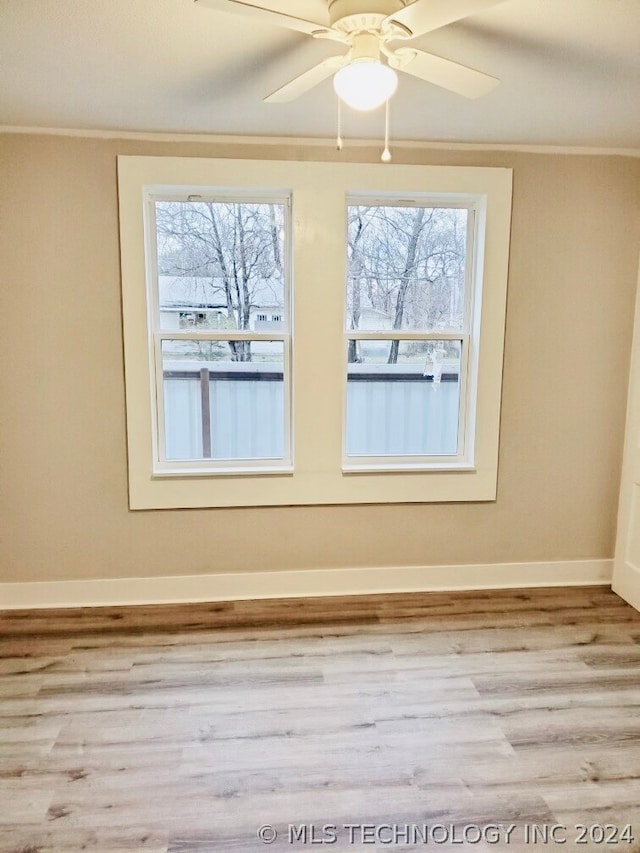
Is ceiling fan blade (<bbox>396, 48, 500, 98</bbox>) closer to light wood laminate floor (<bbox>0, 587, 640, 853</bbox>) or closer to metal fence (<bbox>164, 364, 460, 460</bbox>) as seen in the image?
metal fence (<bbox>164, 364, 460, 460</bbox>)

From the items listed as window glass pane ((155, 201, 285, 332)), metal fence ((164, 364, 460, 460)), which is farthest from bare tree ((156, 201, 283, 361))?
metal fence ((164, 364, 460, 460))

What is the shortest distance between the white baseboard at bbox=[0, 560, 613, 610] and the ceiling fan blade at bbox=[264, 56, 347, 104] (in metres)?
2.24

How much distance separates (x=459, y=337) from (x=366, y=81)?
182 centimetres

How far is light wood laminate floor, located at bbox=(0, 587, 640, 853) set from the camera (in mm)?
1746

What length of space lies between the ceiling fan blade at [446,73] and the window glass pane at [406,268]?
1.25 meters

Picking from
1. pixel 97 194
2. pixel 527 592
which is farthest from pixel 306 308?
pixel 527 592

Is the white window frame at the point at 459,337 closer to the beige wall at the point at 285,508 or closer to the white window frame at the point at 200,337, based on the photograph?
the beige wall at the point at 285,508

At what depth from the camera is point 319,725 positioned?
7.09 feet

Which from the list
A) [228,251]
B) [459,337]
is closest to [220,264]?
[228,251]

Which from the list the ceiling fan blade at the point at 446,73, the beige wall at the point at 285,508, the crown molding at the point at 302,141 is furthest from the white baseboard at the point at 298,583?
the ceiling fan blade at the point at 446,73

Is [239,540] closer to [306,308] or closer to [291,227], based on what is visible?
[306,308]

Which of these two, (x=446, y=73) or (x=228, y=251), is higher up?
(x=446, y=73)

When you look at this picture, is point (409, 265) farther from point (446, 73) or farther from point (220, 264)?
point (446, 73)

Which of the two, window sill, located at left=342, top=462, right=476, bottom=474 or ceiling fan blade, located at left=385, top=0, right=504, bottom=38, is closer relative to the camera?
ceiling fan blade, located at left=385, top=0, right=504, bottom=38
